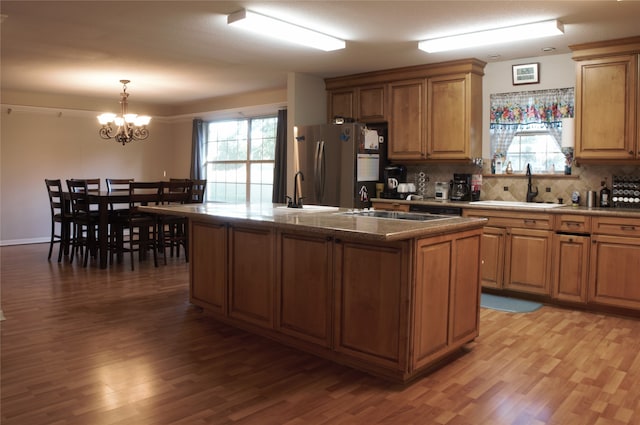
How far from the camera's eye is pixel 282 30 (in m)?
4.27

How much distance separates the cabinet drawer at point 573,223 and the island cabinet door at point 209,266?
115 inches

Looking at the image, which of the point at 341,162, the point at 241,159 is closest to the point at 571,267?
the point at 341,162

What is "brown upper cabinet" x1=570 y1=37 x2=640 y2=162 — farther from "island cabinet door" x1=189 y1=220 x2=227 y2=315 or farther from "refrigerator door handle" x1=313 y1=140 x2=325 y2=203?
"island cabinet door" x1=189 y1=220 x2=227 y2=315

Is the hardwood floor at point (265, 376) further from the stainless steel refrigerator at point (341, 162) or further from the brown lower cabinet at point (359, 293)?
the stainless steel refrigerator at point (341, 162)

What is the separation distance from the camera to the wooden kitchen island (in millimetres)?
2926

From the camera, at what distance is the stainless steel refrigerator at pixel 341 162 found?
19.2 ft

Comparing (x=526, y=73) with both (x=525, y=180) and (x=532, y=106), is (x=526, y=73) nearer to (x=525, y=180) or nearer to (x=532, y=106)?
(x=532, y=106)

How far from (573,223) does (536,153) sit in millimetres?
1097

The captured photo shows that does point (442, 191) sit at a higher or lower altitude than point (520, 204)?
higher

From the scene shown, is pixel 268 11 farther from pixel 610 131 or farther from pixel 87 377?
pixel 610 131

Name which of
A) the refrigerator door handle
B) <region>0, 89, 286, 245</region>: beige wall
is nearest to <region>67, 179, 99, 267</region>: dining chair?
<region>0, 89, 286, 245</region>: beige wall

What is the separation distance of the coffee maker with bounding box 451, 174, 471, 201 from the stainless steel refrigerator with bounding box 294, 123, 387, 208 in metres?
0.90

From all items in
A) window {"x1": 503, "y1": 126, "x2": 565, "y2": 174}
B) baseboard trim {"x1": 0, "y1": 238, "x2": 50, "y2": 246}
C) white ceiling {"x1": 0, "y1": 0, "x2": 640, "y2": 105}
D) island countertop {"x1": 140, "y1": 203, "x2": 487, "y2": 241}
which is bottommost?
baseboard trim {"x1": 0, "y1": 238, "x2": 50, "y2": 246}

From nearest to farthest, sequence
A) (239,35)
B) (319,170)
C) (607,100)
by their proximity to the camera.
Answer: (239,35) < (607,100) < (319,170)
